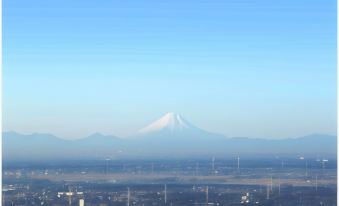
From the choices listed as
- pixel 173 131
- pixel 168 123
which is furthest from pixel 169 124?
pixel 173 131

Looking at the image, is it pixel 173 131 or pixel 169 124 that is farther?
pixel 169 124

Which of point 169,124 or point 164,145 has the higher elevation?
point 169,124

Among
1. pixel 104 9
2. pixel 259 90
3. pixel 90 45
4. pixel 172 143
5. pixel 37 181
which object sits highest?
pixel 104 9

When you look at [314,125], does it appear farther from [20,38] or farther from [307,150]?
[20,38]

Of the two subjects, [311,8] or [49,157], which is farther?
[311,8]

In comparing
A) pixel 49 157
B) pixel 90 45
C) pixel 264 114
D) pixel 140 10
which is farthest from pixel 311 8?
pixel 49 157

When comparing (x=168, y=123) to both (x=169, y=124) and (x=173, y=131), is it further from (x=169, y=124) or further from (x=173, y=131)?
(x=173, y=131)

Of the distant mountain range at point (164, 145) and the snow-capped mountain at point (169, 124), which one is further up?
the snow-capped mountain at point (169, 124)
